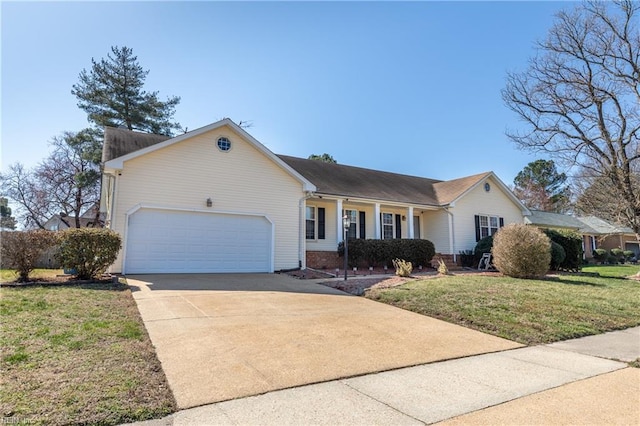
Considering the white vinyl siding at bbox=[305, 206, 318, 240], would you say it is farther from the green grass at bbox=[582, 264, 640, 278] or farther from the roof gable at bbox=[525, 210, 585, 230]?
the roof gable at bbox=[525, 210, 585, 230]

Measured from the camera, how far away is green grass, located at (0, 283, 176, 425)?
116 inches

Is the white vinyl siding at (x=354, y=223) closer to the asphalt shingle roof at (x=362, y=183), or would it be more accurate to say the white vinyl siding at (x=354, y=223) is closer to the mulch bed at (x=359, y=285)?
the asphalt shingle roof at (x=362, y=183)

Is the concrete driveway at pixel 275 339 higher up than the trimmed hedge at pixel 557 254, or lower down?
lower down

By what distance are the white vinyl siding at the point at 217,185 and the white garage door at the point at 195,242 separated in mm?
322

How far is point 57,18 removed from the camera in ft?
29.1

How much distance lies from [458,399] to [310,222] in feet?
47.2

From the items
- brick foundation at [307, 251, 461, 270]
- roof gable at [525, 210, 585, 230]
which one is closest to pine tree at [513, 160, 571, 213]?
roof gable at [525, 210, 585, 230]

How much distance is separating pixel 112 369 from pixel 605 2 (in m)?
23.1

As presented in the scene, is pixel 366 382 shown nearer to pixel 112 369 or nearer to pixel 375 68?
pixel 112 369

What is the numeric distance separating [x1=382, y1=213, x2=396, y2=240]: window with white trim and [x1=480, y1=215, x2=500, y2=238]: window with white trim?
583 centimetres

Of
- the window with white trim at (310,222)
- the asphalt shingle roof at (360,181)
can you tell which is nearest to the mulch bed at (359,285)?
the window with white trim at (310,222)

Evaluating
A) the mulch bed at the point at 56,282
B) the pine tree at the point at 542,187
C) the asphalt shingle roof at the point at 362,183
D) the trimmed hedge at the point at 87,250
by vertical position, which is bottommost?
the mulch bed at the point at 56,282

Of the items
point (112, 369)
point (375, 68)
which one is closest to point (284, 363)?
point (112, 369)

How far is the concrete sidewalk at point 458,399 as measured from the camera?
309 centimetres
